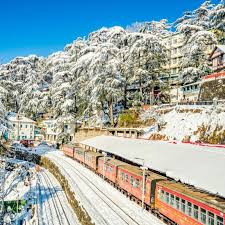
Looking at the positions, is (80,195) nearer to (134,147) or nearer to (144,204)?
(144,204)

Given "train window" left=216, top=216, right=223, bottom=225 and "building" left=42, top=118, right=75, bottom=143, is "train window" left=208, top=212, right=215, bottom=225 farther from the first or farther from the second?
"building" left=42, top=118, right=75, bottom=143

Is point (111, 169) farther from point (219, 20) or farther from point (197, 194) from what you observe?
point (219, 20)

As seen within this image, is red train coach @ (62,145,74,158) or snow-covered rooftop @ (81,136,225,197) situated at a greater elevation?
snow-covered rooftop @ (81,136,225,197)

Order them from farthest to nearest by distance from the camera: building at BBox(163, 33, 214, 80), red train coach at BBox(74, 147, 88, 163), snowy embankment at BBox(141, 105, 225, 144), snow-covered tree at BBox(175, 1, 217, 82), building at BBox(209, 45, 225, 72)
A: 1. building at BBox(163, 33, 214, 80)
2. snow-covered tree at BBox(175, 1, 217, 82)
3. building at BBox(209, 45, 225, 72)
4. red train coach at BBox(74, 147, 88, 163)
5. snowy embankment at BBox(141, 105, 225, 144)

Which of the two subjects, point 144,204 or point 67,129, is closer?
point 144,204

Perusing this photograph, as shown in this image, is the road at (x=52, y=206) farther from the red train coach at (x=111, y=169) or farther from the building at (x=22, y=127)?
the building at (x=22, y=127)

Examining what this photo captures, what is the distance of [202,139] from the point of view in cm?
3659

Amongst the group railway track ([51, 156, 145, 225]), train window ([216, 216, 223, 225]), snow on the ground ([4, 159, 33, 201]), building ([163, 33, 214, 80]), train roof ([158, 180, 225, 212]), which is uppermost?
building ([163, 33, 214, 80])

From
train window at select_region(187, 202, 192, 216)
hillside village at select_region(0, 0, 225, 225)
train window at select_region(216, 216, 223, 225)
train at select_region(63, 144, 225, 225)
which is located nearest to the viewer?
train window at select_region(216, 216, 223, 225)

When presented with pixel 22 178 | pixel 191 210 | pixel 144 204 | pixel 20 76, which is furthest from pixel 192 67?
pixel 20 76

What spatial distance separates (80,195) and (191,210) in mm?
13320

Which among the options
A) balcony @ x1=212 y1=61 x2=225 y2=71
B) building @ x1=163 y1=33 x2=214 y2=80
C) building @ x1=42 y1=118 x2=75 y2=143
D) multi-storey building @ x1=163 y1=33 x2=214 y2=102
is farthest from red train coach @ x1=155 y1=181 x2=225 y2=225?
building @ x1=163 y1=33 x2=214 y2=80

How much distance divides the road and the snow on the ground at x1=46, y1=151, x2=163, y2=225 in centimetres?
132

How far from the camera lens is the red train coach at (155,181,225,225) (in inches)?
628
